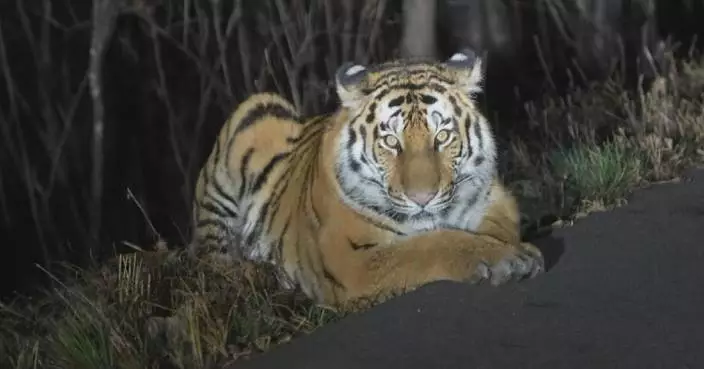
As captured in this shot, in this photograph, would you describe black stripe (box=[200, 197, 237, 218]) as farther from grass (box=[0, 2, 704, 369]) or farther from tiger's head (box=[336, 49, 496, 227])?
tiger's head (box=[336, 49, 496, 227])

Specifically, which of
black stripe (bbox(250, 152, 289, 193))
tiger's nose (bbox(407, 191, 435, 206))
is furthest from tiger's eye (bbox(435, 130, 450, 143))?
black stripe (bbox(250, 152, 289, 193))

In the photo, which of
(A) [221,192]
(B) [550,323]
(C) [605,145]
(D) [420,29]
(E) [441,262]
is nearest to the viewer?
(B) [550,323]

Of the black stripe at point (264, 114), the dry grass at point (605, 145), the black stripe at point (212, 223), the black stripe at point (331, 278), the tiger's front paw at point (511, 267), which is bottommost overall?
the dry grass at point (605, 145)

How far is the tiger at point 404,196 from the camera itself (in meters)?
4.11

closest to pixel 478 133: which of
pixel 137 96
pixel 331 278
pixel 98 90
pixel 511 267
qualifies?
pixel 511 267

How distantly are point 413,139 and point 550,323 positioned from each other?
820 millimetres

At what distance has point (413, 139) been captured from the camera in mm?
4164

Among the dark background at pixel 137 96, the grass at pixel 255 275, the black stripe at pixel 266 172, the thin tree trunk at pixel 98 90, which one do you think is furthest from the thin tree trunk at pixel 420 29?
the black stripe at pixel 266 172

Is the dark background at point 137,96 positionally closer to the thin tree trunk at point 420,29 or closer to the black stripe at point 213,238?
the thin tree trunk at point 420,29

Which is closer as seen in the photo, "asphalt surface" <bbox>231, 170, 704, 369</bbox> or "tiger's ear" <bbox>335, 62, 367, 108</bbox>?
"asphalt surface" <bbox>231, 170, 704, 369</bbox>

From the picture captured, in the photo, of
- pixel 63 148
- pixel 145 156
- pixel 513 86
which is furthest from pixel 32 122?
pixel 513 86

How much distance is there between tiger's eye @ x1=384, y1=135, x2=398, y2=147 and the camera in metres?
4.21

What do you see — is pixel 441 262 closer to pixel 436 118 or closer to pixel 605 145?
pixel 436 118

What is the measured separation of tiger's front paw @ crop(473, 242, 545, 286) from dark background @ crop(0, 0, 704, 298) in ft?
12.6
